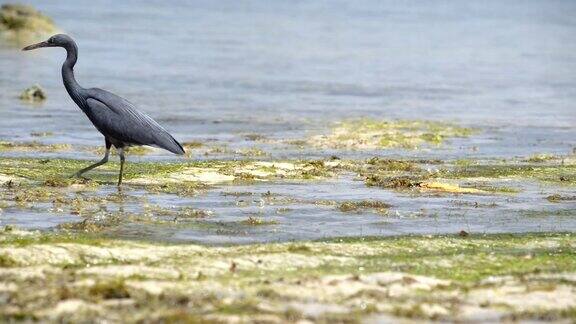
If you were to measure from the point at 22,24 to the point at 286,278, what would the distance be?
38.1 m

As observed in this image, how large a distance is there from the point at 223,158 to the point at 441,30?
137 ft

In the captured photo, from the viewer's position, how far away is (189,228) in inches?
560

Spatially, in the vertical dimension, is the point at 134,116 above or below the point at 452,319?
above

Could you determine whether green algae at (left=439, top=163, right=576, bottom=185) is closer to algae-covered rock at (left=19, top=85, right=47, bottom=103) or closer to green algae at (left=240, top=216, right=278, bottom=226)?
green algae at (left=240, top=216, right=278, bottom=226)

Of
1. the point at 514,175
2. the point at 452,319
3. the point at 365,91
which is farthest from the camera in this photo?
the point at 365,91

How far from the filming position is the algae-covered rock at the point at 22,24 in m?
47.7

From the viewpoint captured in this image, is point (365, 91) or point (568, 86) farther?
point (568, 86)

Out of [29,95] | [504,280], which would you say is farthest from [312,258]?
[29,95]

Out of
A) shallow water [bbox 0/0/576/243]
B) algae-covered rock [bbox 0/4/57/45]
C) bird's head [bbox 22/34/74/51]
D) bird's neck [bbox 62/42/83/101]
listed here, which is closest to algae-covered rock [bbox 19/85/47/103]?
shallow water [bbox 0/0/576/243]

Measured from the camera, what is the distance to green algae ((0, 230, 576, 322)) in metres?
10.4

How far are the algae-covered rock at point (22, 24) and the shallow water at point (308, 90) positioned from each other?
2.05 m

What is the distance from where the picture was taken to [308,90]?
34.7m

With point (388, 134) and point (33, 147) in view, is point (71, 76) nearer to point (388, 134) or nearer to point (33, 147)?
point (33, 147)

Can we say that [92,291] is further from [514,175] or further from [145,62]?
[145,62]
